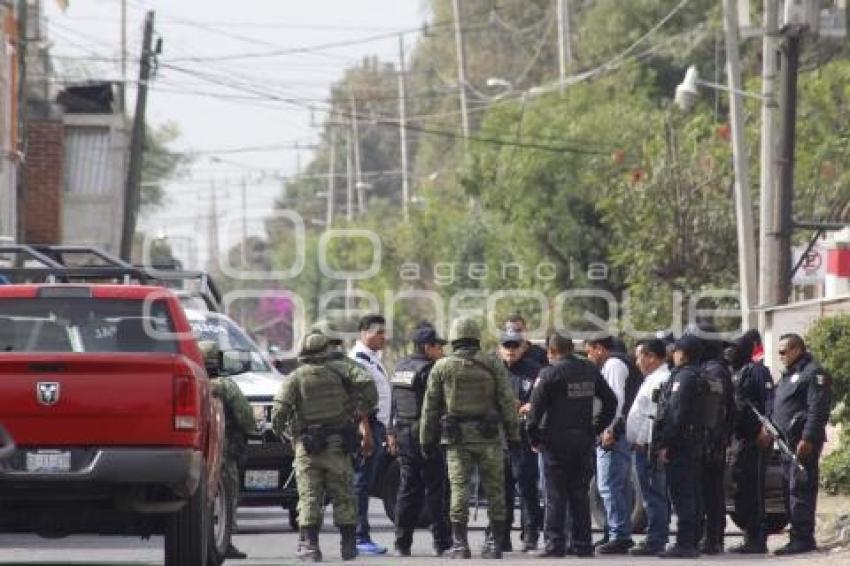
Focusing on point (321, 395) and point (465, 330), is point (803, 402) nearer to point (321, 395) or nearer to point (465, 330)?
point (465, 330)

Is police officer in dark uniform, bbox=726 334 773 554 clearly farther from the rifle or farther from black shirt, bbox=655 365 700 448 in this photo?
black shirt, bbox=655 365 700 448

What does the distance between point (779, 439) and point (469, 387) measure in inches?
106


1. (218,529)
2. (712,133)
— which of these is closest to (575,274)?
(712,133)

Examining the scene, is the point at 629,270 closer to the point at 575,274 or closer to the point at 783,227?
the point at 575,274

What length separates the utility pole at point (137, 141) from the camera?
51500mm

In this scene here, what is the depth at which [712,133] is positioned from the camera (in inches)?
2003

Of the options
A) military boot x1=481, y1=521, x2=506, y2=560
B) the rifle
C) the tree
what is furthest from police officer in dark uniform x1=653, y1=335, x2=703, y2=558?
the tree

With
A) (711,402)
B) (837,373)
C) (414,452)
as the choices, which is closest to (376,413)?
(414,452)

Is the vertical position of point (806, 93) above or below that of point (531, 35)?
below

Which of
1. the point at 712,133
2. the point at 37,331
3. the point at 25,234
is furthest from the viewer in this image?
the point at 25,234

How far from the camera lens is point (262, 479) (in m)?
22.5

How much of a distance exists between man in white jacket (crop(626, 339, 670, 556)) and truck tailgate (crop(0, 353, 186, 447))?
5920 mm

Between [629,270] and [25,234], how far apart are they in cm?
1575

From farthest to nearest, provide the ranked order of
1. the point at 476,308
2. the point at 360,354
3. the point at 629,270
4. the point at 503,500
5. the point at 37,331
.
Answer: the point at 476,308 → the point at 629,270 → the point at 360,354 → the point at 503,500 → the point at 37,331
